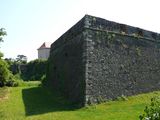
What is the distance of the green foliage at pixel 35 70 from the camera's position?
47.1 metres

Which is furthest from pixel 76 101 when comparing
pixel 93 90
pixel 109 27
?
pixel 109 27

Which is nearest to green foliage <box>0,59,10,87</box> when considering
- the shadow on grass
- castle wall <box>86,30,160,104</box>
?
the shadow on grass

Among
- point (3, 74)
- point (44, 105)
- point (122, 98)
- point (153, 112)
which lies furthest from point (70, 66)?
point (153, 112)

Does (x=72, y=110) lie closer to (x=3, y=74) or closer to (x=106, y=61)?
(x=106, y=61)

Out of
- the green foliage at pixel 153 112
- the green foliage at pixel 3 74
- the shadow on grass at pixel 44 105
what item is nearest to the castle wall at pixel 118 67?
the shadow on grass at pixel 44 105

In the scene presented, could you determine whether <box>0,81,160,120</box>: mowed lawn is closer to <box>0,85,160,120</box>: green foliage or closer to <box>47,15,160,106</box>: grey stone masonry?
<box>0,85,160,120</box>: green foliage

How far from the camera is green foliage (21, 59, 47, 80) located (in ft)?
154

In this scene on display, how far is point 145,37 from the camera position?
20328mm

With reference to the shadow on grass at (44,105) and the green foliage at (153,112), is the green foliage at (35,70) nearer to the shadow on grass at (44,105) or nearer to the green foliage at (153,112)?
the shadow on grass at (44,105)

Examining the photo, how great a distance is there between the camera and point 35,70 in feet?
163

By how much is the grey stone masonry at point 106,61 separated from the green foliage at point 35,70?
25.7 meters

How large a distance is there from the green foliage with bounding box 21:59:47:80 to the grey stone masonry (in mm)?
25724

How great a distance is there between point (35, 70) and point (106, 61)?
109 ft

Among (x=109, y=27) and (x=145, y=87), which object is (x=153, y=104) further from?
(x=145, y=87)
